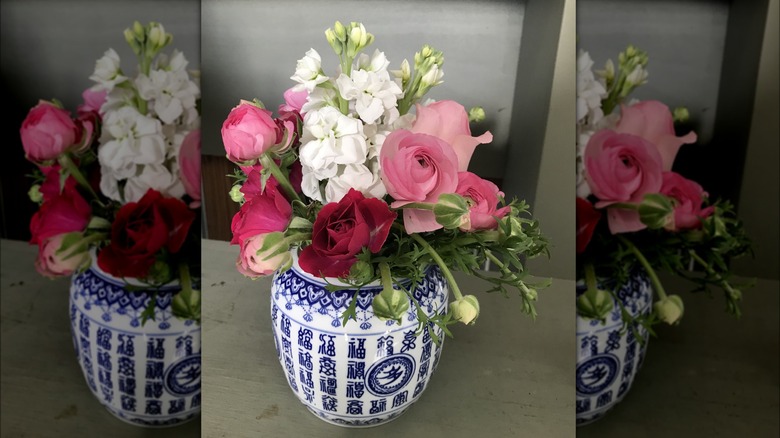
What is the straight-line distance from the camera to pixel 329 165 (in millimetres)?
359

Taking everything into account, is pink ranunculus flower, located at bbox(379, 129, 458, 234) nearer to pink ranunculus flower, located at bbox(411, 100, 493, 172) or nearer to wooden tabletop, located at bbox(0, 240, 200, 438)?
pink ranunculus flower, located at bbox(411, 100, 493, 172)

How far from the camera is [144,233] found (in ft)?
1.42

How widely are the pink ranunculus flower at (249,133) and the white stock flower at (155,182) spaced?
11 centimetres

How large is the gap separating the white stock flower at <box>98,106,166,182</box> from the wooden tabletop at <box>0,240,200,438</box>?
0.14m

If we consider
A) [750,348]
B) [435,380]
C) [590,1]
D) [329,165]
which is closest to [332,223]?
[329,165]

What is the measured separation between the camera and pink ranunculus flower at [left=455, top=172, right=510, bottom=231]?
37 cm

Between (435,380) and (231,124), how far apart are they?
0.77 ft

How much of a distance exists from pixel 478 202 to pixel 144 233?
251 millimetres

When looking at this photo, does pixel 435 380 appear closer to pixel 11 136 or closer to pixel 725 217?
pixel 725 217

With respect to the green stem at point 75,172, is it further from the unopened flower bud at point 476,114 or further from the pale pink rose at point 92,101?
the unopened flower bud at point 476,114

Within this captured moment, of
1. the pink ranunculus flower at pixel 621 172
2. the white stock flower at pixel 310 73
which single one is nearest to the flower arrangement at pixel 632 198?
the pink ranunculus flower at pixel 621 172

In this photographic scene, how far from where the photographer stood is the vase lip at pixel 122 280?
449mm

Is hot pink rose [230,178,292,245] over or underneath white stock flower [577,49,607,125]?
underneath

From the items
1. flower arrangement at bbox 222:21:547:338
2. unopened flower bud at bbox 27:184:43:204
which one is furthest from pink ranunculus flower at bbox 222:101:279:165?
unopened flower bud at bbox 27:184:43:204
